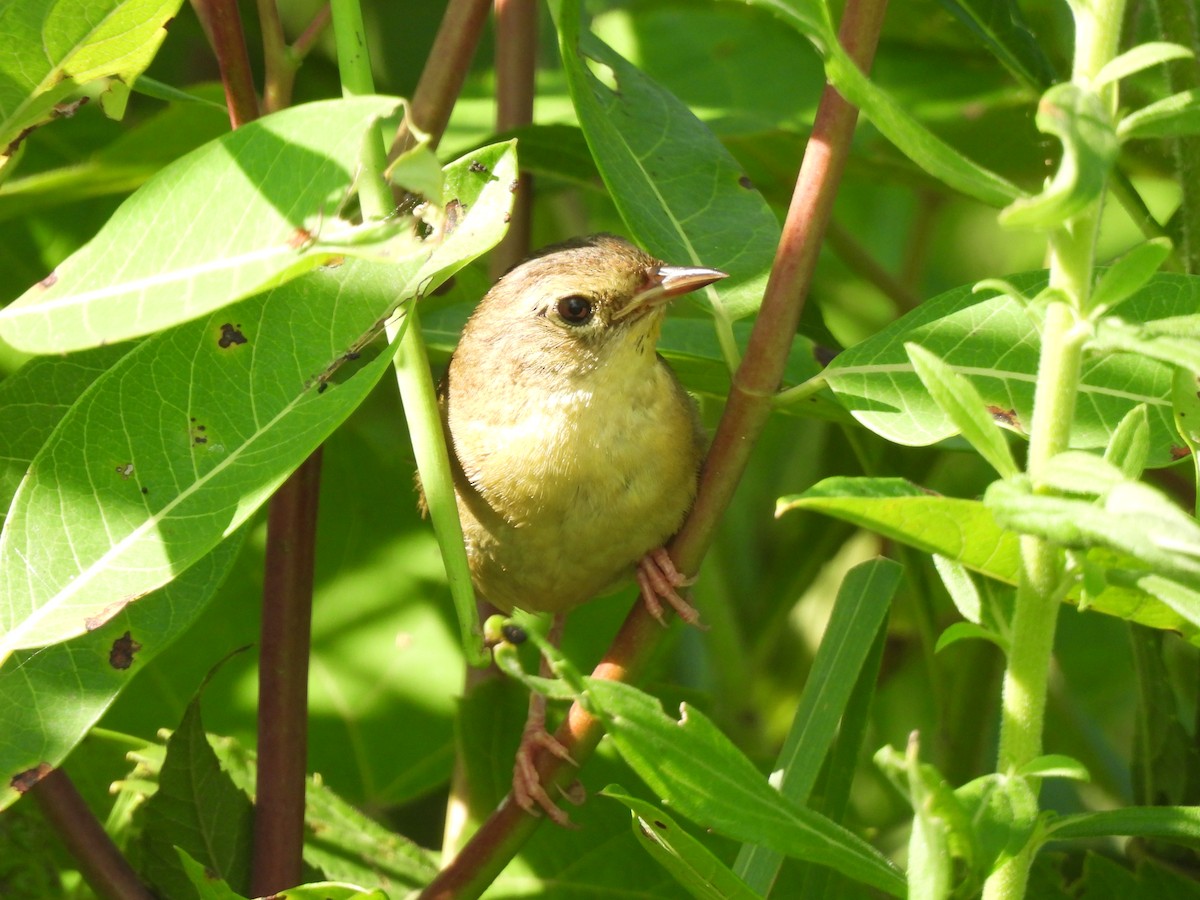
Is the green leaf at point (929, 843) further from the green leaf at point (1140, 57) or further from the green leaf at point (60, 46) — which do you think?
the green leaf at point (60, 46)

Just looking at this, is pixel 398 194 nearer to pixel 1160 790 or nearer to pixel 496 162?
pixel 496 162

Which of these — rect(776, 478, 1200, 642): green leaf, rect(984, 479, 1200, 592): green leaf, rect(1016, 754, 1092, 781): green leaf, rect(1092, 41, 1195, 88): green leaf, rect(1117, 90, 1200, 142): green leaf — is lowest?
rect(1016, 754, 1092, 781): green leaf

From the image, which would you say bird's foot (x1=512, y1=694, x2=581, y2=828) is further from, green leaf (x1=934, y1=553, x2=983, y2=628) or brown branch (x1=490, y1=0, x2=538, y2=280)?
brown branch (x1=490, y1=0, x2=538, y2=280)

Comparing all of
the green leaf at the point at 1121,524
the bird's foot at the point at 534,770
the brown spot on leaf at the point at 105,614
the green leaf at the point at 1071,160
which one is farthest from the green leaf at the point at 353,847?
the green leaf at the point at 1071,160

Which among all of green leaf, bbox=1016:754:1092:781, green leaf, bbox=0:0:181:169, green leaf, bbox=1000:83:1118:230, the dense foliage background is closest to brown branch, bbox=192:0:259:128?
the dense foliage background

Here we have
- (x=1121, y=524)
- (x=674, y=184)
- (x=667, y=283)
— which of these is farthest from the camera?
(x=667, y=283)

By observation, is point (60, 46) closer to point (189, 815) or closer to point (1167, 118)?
point (189, 815)

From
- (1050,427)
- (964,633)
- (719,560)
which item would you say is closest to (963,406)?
(1050,427)
